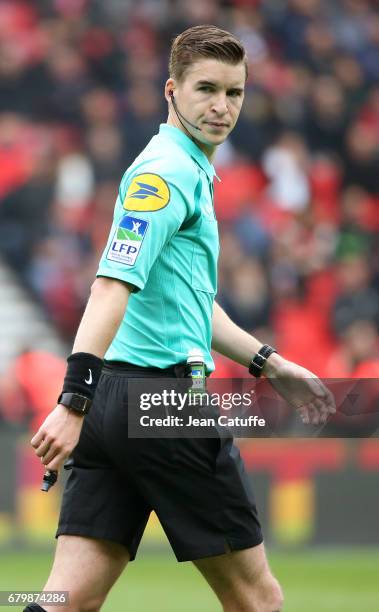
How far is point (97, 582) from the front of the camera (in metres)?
3.99

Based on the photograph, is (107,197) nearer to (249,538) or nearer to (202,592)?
(202,592)

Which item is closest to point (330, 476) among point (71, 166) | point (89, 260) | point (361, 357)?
point (361, 357)

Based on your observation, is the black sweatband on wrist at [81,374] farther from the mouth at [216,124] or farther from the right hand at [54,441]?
the mouth at [216,124]

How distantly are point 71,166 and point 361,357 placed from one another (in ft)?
10.2

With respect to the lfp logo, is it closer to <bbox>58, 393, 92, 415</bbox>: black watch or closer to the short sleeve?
the short sleeve

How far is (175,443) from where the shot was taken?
3936 mm

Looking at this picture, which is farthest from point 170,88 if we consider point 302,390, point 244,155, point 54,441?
point 244,155

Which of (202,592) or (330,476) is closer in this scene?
(202,592)

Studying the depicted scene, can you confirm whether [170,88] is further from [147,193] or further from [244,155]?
[244,155]

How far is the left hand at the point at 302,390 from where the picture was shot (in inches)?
168

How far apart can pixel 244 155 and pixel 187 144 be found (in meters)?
8.32

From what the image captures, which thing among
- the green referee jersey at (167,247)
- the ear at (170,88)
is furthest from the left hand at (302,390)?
the ear at (170,88)

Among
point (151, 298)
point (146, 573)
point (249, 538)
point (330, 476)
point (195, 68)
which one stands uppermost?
point (195, 68)

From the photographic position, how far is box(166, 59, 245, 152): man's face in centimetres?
408
